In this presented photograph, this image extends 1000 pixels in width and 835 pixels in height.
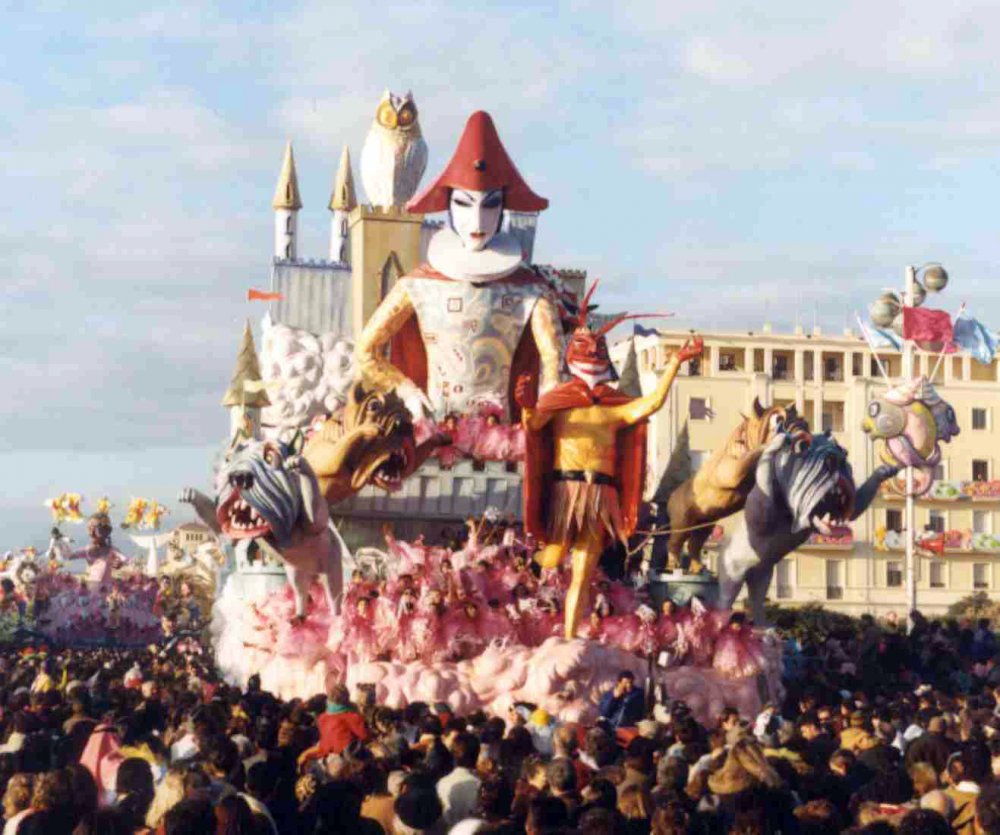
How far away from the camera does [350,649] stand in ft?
69.2

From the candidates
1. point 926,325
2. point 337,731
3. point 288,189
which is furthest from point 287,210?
point 337,731

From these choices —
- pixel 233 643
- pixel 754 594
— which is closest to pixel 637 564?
pixel 754 594

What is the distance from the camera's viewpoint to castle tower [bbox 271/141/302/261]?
1945 inches

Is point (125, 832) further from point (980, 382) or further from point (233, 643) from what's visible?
point (980, 382)

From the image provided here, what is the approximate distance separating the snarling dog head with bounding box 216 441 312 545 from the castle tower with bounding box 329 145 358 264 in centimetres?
2863

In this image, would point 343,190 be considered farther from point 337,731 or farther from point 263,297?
point 337,731

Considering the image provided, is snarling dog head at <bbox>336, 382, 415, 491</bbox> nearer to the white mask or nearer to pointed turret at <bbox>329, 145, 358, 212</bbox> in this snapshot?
the white mask

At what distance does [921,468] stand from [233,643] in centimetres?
1401

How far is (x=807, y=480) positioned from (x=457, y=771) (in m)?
11.9

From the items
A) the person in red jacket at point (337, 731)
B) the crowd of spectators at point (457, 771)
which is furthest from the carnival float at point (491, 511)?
the person in red jacket at point (337, 731)

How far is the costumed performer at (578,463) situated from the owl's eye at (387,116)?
11992mm

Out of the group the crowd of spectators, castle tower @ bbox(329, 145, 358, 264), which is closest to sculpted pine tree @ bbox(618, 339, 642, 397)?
the crowd of spectators

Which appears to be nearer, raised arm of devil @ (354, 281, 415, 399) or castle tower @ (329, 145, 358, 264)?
raised arm of devil @ (354, 281, 415, 399)

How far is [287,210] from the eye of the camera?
49594 millimetres
